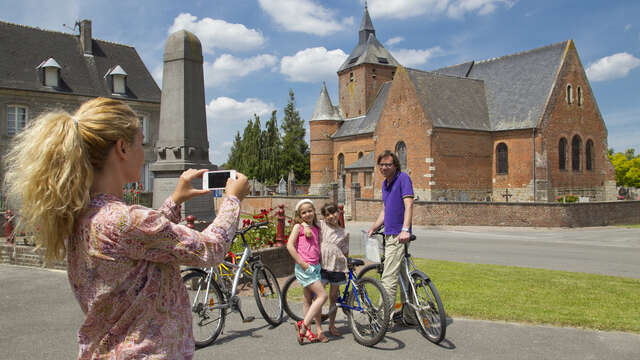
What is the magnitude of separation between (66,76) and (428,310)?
32.6 m

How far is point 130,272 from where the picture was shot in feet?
5.83

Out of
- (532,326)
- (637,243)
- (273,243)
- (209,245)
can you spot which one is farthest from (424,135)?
(209,245)

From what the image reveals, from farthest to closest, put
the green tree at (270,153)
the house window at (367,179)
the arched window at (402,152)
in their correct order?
the green tree at (270,153)
the house window at (367,179)
the arched window at (402,152)

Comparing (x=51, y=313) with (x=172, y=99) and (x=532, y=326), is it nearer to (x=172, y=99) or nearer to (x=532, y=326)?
(x=172, y=99)

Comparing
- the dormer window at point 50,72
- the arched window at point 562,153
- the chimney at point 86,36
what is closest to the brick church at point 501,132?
the arched window at point 562,153

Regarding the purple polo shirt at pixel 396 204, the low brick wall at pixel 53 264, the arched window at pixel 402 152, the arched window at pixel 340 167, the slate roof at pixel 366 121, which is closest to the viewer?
the purple polo shirt at pixel 396 204

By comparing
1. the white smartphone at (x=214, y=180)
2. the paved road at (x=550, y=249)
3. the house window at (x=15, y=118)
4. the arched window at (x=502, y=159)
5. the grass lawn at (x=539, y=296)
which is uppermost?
the house window at (x=15, y=118)

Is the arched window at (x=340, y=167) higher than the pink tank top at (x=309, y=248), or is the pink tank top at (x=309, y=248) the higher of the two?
the arched window at (x=340, y=167)

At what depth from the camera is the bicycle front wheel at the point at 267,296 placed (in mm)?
6070

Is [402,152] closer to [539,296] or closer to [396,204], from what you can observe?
[539,296]

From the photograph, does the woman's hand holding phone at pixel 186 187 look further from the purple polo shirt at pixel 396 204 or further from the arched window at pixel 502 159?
the arched window at pixel 502 159

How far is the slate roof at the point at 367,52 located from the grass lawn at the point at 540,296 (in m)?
45.5

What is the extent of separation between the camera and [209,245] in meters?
1.82

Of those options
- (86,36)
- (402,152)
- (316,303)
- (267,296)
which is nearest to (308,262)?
(316,303)
